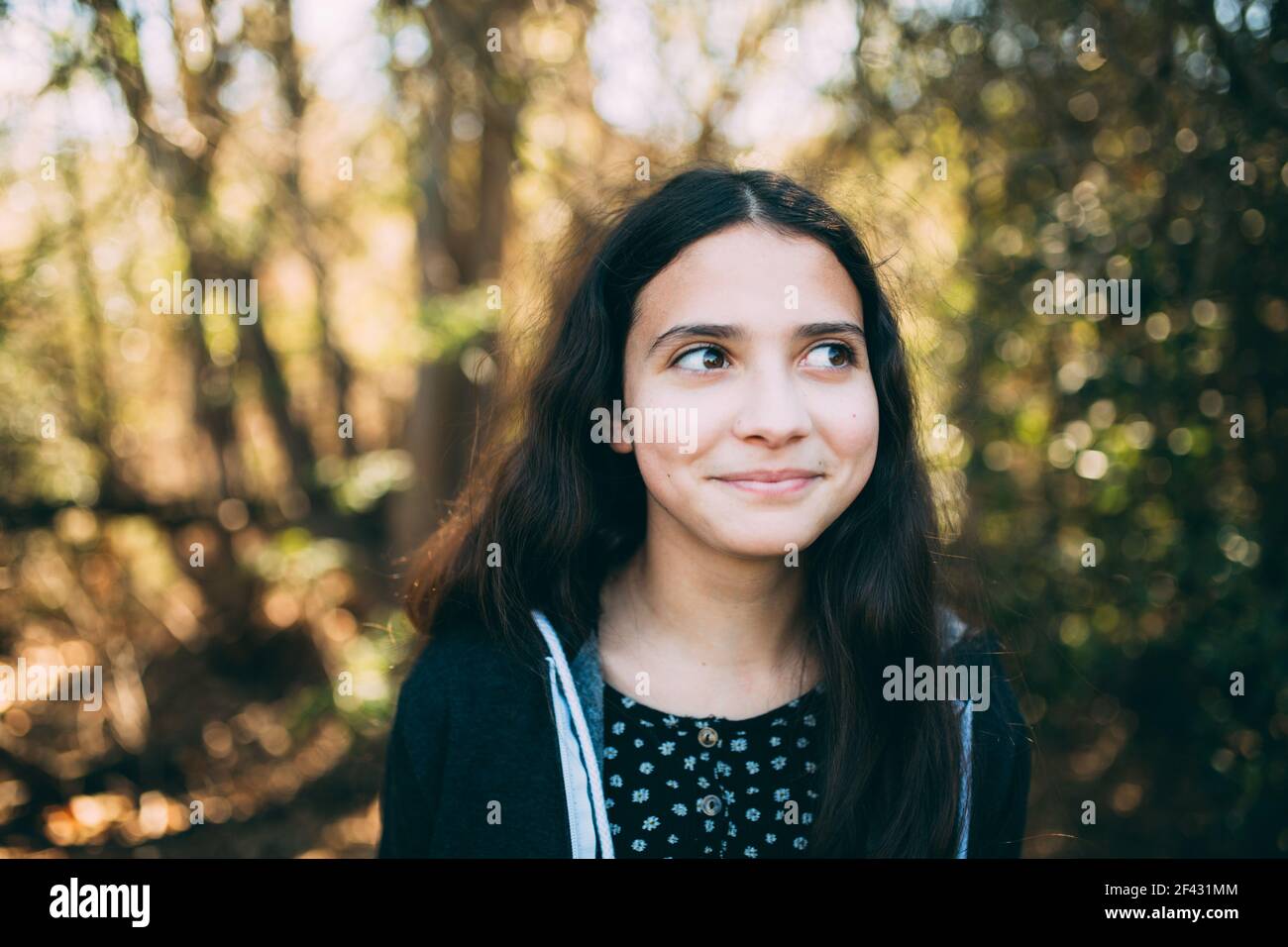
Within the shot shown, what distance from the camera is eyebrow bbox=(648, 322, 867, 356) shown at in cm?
150

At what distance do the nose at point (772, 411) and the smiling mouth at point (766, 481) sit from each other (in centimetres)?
5

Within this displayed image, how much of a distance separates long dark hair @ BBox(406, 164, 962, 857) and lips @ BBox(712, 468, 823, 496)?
33 centimetres

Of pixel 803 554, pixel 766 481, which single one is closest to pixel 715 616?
Result: pixel 803 554

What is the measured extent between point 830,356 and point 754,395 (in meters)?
0.19

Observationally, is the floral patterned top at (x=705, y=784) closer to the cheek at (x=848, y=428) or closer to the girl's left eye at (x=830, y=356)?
the cheek at (x=848, y=428)

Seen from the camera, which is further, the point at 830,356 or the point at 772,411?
the point at 830,356

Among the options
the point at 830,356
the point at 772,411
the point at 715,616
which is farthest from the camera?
the point at 715,616

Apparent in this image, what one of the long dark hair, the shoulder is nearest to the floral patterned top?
the long dark hair

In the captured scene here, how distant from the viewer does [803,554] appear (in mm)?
1777

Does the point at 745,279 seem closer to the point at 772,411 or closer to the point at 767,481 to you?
the point at 772,411

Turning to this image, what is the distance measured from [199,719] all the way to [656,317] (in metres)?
3.56

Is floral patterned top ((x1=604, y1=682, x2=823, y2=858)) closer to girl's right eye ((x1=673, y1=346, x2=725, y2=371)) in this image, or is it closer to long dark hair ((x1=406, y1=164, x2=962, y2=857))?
long dark hair ((x1=406, y1=164, x2=962, y2=857))

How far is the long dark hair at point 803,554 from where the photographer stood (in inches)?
63.9
